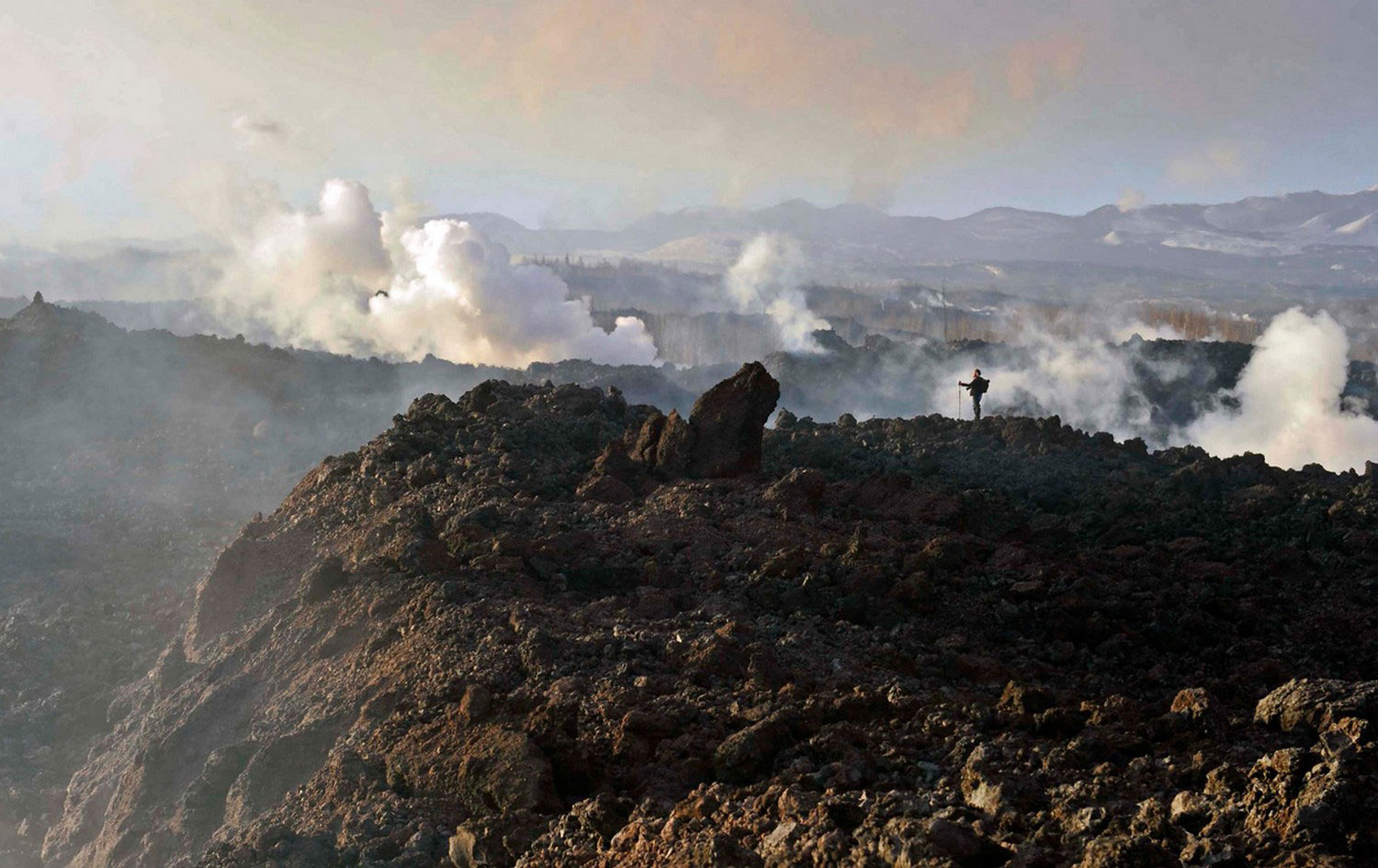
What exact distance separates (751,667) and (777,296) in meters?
118

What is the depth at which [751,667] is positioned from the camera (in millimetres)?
9617

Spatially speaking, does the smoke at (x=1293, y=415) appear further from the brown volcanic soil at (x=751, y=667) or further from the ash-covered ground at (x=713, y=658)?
the brown volcanic soil at (x=751, y=667)

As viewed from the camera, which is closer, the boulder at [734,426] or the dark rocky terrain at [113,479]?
the boulder at [734,426]

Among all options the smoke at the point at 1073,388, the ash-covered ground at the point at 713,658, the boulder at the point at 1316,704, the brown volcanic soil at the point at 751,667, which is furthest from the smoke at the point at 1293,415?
the boulder at the point at 1316,704

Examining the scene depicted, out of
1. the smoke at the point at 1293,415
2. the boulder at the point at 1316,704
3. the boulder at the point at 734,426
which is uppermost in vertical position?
the boulder at the point at 734,426

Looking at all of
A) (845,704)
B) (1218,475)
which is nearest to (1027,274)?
(1218,475)

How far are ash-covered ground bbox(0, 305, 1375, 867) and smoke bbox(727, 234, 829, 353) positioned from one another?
44.5 m

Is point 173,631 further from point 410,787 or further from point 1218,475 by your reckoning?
point 1218,475

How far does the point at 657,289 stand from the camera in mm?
135500

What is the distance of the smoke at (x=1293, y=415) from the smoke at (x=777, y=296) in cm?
2039

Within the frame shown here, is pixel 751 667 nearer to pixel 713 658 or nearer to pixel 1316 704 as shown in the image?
pixel 713 658

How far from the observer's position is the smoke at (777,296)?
3205 inches

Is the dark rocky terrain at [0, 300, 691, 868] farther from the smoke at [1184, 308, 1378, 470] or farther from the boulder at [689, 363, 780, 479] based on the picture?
the smoke at [1184, 308, 1378, 470]

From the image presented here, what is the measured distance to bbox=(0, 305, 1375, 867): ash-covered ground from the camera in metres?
6.82
